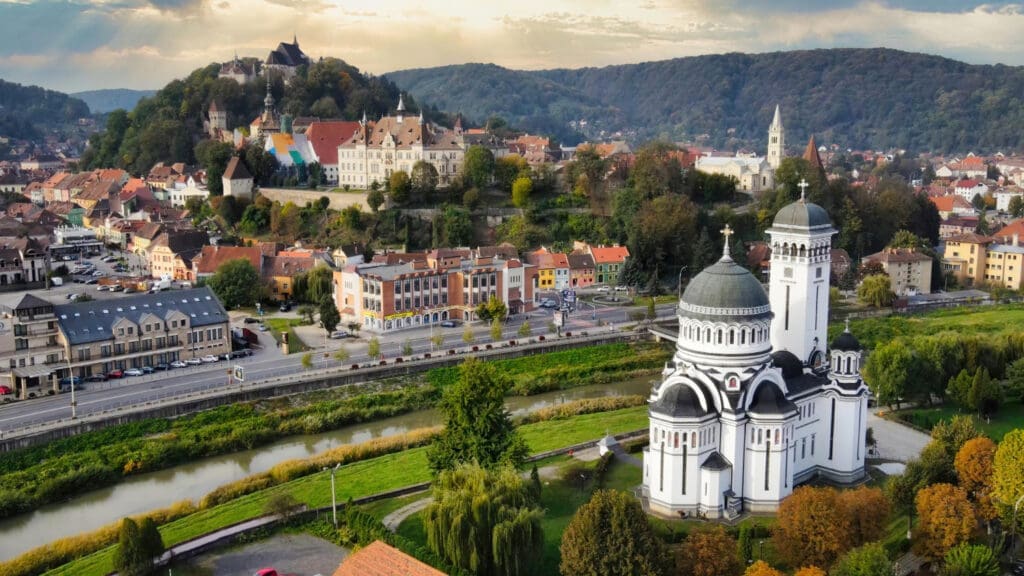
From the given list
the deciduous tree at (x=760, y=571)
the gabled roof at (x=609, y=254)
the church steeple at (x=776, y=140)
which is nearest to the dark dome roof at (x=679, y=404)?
the deciduous tree at (x=760, y=571)

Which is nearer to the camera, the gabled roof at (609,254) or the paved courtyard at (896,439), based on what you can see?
the paved courtyard at (896,439)

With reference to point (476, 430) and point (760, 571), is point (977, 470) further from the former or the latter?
point (476, 430)

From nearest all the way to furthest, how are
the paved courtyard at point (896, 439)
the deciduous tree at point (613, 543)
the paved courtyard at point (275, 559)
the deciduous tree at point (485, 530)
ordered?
1. the deciduous tree at point (613, 543)
2. the deciduous tree at point (485, 530)
3. the paved courtyard at point (275, 559)
4. the paved courtyard at point (896, 439)

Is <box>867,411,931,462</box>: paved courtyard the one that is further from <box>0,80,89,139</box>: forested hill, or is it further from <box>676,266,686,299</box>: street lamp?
<box>0,80,89,139</box>: forested hill

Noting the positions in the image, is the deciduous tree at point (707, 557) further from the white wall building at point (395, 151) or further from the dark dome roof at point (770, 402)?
the white wall building at point (395, 151)

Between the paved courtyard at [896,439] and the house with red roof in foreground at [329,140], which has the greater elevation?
the house with red roof in foreground at [329,140]

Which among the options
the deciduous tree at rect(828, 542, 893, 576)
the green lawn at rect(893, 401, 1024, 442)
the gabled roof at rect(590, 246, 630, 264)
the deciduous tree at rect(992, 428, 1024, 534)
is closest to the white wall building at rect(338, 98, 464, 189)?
the gabled roof at rect(590, 246, 630, 264)

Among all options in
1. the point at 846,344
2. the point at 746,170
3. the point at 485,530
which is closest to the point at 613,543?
the point at 485,530

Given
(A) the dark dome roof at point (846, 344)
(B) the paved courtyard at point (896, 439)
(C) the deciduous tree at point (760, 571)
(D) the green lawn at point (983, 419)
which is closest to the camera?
(C) the deciduous tree at point (760, 571)
